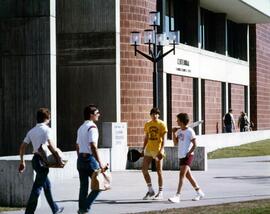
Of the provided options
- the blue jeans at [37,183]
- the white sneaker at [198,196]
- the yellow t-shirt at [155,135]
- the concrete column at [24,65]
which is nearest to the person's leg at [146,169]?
the yellow t-shirt at [155,135]

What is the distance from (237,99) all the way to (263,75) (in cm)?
604

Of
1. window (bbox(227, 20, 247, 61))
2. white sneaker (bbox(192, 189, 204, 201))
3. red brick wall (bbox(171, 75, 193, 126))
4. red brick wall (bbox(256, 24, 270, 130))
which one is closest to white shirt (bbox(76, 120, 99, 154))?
white sneaker (bbox(192, 189, 204, 201))

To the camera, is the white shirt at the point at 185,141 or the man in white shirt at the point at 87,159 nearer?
the man in white shirt at the point at 87,159

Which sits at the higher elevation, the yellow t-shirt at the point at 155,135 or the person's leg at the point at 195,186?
the yellow t-shirt at the point at 155,135

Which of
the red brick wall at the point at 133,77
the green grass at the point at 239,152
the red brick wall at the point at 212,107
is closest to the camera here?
the red brick wall at the point at 133,77

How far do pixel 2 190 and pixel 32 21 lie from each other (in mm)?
9653

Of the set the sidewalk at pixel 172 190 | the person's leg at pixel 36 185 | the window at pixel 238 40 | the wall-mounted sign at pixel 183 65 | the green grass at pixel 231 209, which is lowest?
the sidewalk at pixel 172 190

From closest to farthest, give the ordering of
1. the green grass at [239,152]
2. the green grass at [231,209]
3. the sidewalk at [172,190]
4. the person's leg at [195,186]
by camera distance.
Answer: the green grass at [231,209]
the sidewalk at [172,190]
the person's leg at [195,186]
the green grass at [239,152]

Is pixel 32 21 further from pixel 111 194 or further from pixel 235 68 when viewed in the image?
pixel 235 68

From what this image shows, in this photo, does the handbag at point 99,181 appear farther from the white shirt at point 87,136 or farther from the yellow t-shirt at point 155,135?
the yellow t-shirt at point 155,135

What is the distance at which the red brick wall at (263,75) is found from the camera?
5066 centimetres

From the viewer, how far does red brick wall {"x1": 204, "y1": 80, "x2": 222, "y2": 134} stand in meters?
39.8

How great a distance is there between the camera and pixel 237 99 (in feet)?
153

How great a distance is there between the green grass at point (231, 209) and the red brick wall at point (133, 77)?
1406 centimetres
